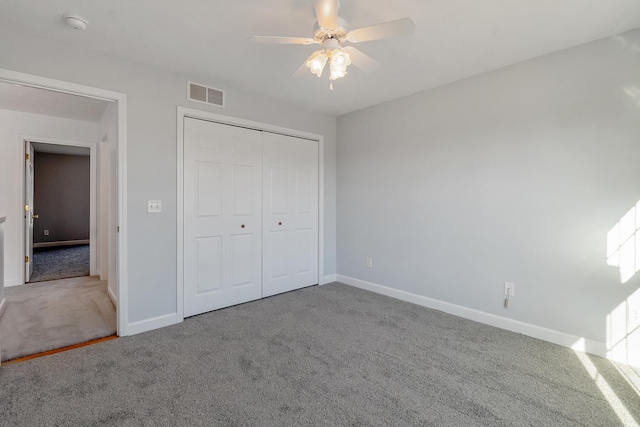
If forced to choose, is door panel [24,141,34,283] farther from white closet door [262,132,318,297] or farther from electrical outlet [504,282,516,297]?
electrical outlet [504,282,516,297]

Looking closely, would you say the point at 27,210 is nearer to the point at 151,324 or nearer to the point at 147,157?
the point at 147,157

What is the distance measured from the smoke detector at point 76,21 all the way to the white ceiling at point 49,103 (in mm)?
1461

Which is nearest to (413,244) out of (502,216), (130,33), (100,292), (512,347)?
(502,216)

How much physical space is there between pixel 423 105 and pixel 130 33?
112 inches

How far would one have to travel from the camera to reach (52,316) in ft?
10.1

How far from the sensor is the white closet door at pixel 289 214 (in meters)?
3.73

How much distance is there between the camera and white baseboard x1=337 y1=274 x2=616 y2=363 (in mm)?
2385

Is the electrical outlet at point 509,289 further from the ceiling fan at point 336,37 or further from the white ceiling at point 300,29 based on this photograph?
the ceiling fan at point 336,37

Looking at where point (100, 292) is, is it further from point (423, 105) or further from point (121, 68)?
point (423, 105)

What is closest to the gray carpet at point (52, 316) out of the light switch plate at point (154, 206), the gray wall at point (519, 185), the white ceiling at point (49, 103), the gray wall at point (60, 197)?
the light switch plate at point (154, 206)

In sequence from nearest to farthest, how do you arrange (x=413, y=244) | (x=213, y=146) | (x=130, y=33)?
(x=130, y=33)
(x=213, y=146)
(x=413, y=244)

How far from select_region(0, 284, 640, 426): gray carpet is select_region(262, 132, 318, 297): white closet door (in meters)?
1.04

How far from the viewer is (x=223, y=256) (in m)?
3.33

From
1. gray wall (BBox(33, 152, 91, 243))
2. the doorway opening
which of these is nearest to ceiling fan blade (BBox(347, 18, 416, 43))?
the doorway opening
